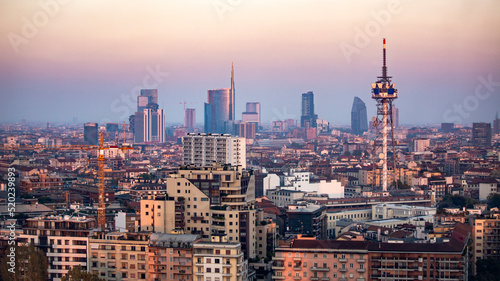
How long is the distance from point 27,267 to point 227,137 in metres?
32.8

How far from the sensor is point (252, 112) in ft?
596

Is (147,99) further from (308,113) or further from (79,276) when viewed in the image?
(79,276)

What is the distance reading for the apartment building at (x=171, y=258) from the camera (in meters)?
25.0

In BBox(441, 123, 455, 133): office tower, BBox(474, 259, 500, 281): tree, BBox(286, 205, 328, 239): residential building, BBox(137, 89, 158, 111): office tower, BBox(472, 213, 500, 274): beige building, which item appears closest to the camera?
BBox(474, 259, 500, 281): tree

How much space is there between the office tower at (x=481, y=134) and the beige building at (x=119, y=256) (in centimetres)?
8039

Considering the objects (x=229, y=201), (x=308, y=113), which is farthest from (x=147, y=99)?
(x=229, y=201)

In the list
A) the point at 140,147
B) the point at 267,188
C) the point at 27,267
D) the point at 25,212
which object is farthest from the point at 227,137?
the point at 140,147

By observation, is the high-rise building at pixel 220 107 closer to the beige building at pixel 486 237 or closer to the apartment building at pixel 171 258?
the beige building at pixel 486 237

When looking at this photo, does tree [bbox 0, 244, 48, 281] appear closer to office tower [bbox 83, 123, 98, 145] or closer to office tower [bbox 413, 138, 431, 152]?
office tower [bbox 83, 123, 98, 145]

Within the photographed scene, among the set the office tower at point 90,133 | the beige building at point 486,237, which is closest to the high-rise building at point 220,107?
the office tower at point 90,133

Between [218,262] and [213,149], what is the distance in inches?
1290

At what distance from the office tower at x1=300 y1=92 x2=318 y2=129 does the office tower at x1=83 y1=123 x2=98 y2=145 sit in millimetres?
68794

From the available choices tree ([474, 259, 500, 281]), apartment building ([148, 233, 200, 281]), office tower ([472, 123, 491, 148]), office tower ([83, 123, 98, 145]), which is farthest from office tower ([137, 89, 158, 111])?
apartment building ([148, 233, 200, 281])

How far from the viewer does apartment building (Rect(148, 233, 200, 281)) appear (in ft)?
82.2
